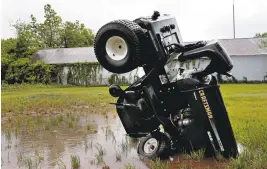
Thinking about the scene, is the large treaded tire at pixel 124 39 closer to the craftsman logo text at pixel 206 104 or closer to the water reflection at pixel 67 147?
the craftsman logo text at pixel 206 104

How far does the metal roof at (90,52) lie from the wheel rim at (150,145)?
106 feet

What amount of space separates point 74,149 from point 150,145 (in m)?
1.43

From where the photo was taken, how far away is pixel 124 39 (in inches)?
235

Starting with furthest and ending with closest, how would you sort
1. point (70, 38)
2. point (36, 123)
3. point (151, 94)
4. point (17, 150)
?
point (70, 38) < point (36, 123) < point (17, 150) < point (151, 94)

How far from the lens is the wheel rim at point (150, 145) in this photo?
6343 mm

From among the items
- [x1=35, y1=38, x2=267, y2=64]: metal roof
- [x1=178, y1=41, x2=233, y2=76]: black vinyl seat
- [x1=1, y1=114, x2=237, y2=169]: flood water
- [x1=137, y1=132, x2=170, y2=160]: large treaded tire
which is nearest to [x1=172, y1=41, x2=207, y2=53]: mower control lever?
[x1=178, y1=41, x2=233, y2=76]: black vinyl seat

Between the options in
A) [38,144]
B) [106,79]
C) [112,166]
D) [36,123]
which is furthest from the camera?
[106,79]

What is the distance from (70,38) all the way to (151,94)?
54.0 meters

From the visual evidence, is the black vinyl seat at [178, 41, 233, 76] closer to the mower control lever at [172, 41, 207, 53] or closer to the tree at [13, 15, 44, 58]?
the mower control lever at [172, 41, 207, 53]

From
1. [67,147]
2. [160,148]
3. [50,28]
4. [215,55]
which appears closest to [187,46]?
[215,55]

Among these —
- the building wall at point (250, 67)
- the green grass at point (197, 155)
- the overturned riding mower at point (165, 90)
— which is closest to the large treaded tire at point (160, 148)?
the overturned riding mower at point (165, 90)

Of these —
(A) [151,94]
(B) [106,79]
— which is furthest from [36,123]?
(B) [106,79]

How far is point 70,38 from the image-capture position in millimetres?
59156

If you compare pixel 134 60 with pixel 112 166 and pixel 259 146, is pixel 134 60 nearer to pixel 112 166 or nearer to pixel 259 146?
pixel 112 166
